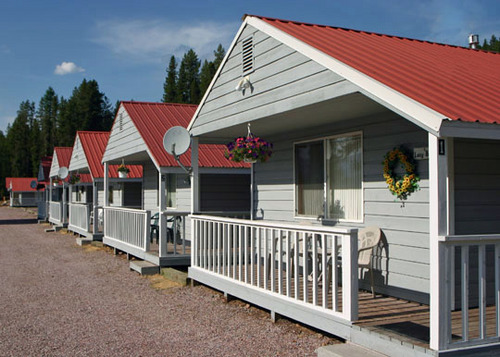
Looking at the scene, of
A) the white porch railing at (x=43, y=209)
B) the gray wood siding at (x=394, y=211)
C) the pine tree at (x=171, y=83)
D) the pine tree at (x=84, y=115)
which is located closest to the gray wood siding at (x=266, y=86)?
the gray wood siding at (x=394, y=211)

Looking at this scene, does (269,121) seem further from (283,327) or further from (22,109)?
(22,109)

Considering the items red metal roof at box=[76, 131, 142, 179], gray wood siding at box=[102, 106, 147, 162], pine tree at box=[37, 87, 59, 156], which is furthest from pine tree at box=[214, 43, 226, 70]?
gray wood siding at box=[102, 106, 147, 162]

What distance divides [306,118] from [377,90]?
8.73 ft

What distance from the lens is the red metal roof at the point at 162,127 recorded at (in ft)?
40.2

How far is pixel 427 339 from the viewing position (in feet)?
15.0

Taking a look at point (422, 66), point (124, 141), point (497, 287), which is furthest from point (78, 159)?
point (497, 287)

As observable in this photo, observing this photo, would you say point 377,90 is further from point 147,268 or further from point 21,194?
point 21,194

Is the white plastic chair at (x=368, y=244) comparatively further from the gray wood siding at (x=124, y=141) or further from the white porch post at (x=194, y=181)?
the gray wood siding at (x=124, y=141)

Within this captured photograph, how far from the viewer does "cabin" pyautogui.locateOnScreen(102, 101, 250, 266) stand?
12.0 m

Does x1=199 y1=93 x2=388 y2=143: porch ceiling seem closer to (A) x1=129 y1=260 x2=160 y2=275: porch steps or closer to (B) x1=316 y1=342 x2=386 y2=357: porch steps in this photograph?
(B) x1=316 y1=342 x2=386 y2=357: porch steps

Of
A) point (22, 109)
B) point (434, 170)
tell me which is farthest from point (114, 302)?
point (22, 109)

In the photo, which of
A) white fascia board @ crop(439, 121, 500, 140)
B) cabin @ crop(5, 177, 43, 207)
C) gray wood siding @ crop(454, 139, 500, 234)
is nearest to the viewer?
white fascia board @ crop(439, 121, 500, 140)

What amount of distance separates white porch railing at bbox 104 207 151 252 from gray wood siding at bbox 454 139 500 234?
737 centimetres

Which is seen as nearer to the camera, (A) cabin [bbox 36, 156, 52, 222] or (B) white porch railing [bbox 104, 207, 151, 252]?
(B) white porch railing [bbox 104, 207, 151, 252]
